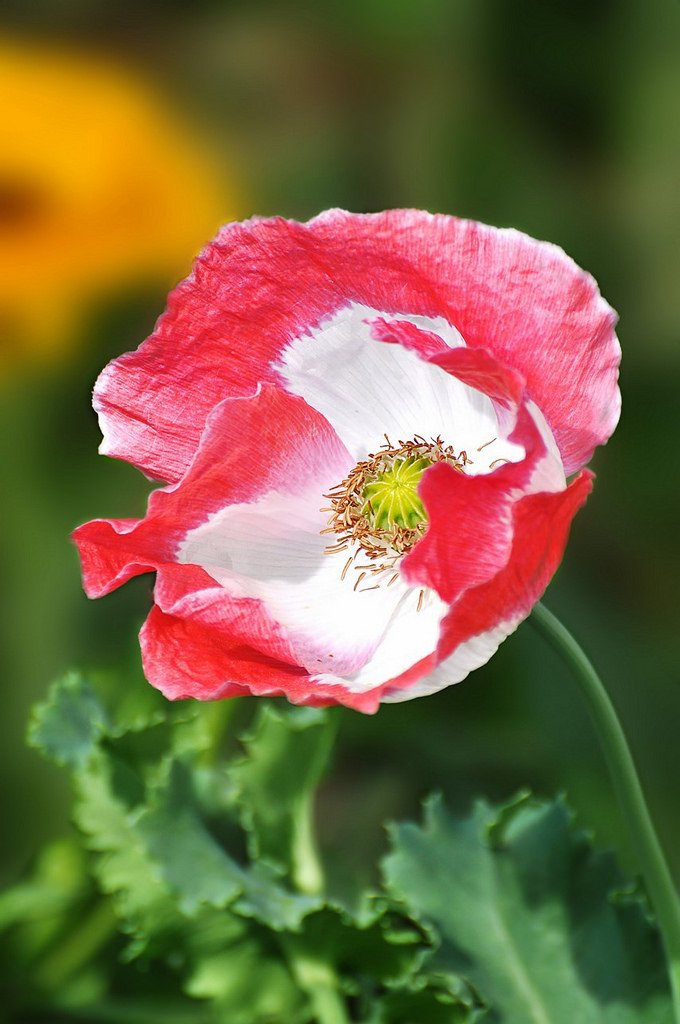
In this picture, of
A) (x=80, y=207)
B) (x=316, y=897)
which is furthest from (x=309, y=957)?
(x=80, y=207)

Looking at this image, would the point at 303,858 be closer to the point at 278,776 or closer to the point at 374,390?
the point at 278,776

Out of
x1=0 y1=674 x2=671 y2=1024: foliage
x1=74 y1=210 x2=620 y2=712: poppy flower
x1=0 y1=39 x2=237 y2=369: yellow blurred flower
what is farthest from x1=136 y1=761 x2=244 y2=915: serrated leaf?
x1=0 y1=39 x2=237 y2=369: yellow blurred flower

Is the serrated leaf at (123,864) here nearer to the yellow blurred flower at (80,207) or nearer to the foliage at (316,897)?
the foliage at (316,897)

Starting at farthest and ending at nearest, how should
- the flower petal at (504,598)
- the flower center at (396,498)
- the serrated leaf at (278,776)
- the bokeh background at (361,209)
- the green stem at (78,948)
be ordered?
1. the bokeh background at (361,209)
2. the green stem at (78,948)
3. the serrated leaf at (278,776)
4. the flower center at (396,498)
5. the flower petal at (504,598)

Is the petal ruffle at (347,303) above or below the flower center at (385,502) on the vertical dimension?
above

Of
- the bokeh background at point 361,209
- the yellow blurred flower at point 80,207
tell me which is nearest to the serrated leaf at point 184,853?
the bokeh background at point 361,209

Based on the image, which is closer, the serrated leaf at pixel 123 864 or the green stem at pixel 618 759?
the green stem at pixel 618 759
